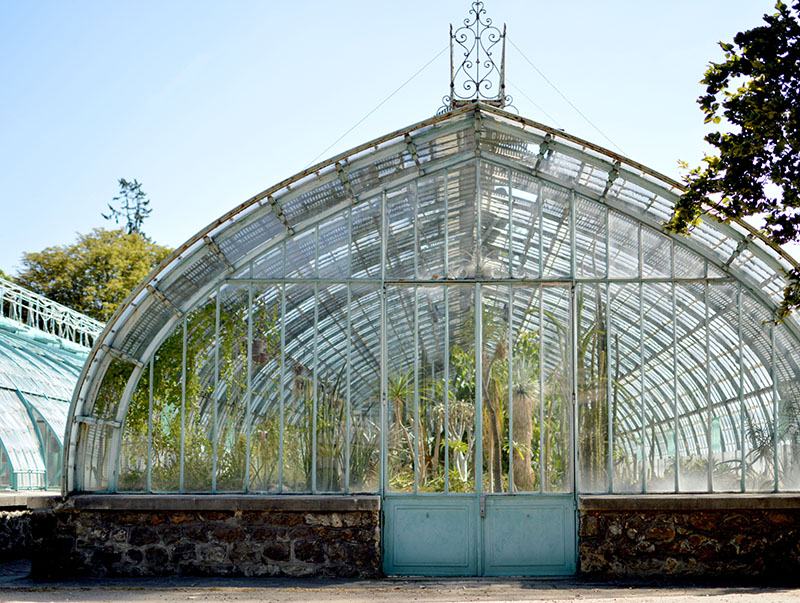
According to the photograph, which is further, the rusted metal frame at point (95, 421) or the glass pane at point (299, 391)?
the glass pane at point (299, 391)

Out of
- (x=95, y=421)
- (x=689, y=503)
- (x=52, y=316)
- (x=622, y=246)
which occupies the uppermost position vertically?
(x=52, y=316)

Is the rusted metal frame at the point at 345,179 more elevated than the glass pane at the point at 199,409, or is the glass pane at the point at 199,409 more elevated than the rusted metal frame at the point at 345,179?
the rusted metal frame at the point at 345,179

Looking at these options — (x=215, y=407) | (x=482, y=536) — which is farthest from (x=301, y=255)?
(x=482, y=536)

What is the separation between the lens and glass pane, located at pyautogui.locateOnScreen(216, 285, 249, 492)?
11.4 metres

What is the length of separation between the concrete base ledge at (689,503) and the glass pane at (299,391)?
338cm

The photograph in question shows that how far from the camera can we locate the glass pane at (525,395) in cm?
1131

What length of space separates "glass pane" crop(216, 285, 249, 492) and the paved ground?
4.30 ft

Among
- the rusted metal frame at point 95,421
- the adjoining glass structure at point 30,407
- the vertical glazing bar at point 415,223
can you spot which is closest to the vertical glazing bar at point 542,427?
the vertical glazing bar at point 415,223

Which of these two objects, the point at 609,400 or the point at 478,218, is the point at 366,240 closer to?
the point at 478,218

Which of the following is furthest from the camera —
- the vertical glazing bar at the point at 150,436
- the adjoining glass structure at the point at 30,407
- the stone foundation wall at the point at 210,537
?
the adjoining glass structure at the point at 30,407

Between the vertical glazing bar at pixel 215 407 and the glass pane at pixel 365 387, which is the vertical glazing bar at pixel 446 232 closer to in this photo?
the glass pane at pixel 365 387

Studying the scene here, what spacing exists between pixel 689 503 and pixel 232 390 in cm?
563

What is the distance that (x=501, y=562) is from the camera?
1112 centimetres

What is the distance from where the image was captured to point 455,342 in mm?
11562
